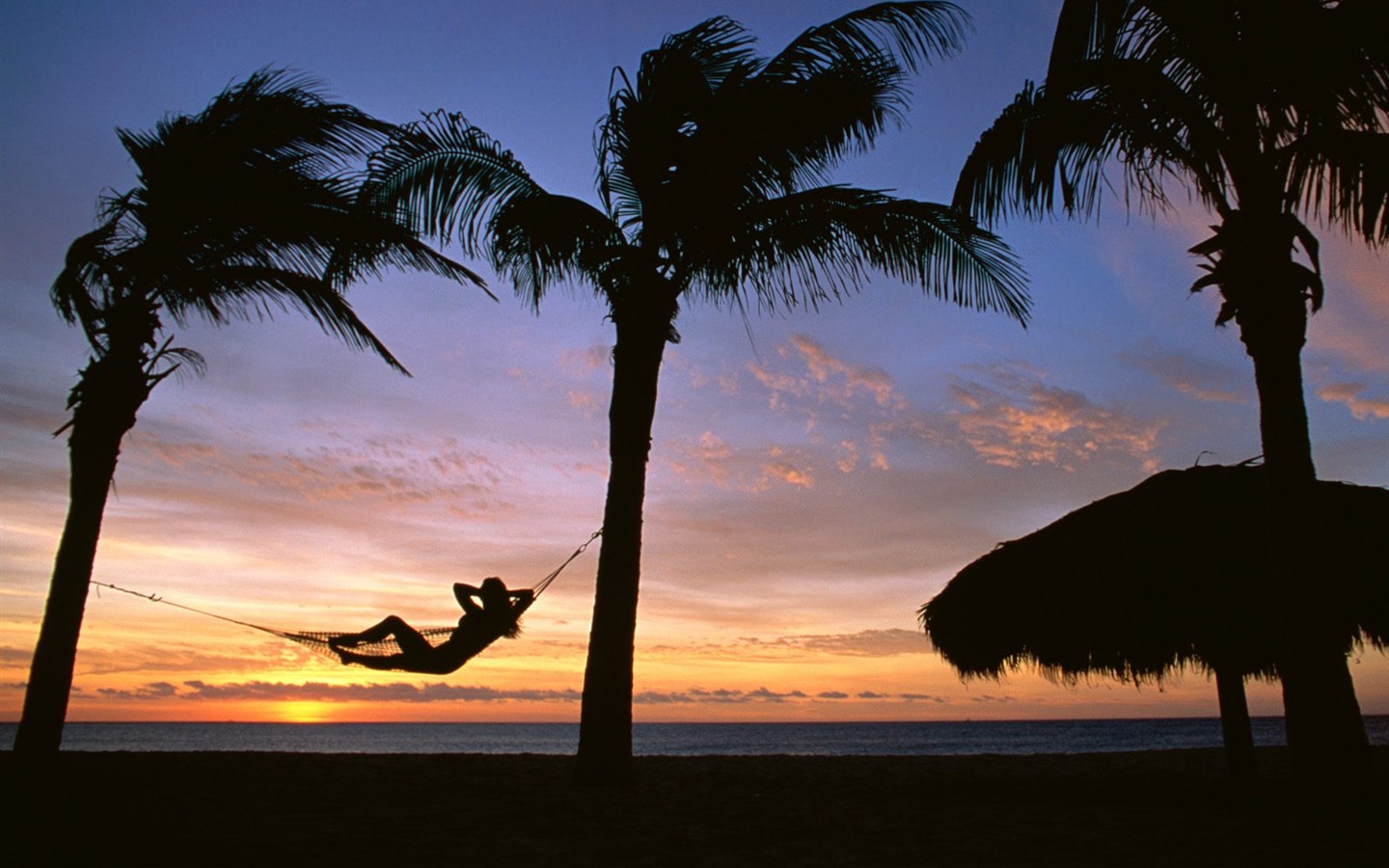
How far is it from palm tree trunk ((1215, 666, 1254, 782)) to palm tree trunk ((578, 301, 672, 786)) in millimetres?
4747

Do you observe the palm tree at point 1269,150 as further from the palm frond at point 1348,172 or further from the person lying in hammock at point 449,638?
the person lying in hammock at point 449,638

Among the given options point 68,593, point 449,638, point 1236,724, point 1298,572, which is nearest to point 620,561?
point 449,638

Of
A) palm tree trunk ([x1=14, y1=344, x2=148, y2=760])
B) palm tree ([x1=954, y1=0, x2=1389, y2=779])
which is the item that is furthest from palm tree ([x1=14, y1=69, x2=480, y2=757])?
palm tree ([x1=954, y1=0, x2=1389, y2=779])

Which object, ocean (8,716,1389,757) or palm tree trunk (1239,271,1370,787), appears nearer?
palm tree trunk (1239,271,1370,787)

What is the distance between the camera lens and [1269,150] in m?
6.44

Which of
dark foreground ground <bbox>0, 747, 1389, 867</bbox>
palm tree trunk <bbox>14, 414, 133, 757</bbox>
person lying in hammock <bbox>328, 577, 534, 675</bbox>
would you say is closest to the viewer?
dark foreground ground <bbox>0, 747, 1389, 867</bbox>

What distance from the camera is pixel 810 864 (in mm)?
4703

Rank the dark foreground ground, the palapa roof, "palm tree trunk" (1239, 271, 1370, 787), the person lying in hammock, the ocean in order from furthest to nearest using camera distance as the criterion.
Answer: the ocean
the person lying in hammock
the palapa roof
"palm tree trunk" (1239, 271, 1370, 787)
the dark foreground ground

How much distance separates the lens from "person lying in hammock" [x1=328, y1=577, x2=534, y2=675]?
9.12m

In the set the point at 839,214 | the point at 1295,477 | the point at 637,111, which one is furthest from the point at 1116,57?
the point at 637,111

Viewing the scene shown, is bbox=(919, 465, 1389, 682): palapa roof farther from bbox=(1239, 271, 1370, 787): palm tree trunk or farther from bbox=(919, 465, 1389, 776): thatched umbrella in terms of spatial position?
bbox=(1239, 271, 1370, 787): palm tree trunk

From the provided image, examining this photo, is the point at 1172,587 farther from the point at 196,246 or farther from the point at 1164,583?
the point at 196,246

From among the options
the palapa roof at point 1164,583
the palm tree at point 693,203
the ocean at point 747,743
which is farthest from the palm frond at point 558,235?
the ocean at point 747,743

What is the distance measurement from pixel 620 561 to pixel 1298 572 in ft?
15.6
